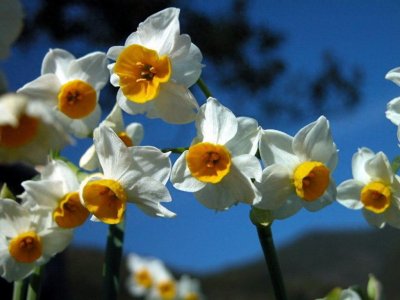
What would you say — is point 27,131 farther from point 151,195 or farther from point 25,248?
point 25,248

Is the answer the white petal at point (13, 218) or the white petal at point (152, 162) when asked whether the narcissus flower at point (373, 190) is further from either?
the white petal at point (13, 218)

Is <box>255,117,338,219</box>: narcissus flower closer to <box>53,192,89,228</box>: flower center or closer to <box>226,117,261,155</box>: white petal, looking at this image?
<box>226,117,261,155</box>: white petal

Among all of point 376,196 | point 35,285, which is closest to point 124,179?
point 35,285

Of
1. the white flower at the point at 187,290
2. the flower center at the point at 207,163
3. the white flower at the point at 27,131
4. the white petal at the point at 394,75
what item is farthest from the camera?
the white flower at the point at 187,290

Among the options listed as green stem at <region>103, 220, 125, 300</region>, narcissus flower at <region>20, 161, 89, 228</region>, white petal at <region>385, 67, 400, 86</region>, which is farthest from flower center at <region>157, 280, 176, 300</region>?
white petal at <region>385, 67, 400, 86</region>

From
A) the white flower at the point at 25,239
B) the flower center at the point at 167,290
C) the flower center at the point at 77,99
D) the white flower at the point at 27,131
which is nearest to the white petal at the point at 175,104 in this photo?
the flower center at the point at 77,99

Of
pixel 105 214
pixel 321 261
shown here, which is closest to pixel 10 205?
pixel 105 214

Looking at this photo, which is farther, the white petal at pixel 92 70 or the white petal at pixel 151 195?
the white petal at pixel 92 70

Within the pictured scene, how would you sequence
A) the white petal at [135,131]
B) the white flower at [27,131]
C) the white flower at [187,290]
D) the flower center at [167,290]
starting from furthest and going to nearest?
the white flower at [187,290] < the flower center at [167,290] < the white petal at [135,131] < the white flower at [27,131]
